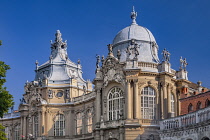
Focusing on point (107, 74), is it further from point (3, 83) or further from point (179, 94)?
point (3, 83)

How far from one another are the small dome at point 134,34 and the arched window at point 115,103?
22.2ft

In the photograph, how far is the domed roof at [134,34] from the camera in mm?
58406

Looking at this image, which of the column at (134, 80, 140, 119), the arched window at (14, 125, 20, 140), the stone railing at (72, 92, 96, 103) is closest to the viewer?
the column at (134, 80, 140, 119)

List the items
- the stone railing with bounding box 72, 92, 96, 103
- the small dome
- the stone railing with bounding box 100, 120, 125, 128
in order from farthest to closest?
the stone railing with bounding box 72, 92, 96, 103 < the small dome < the stone railing with bounding box 100, 120, 125, 128

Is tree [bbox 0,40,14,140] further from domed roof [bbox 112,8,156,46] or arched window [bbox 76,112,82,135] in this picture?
arched window [bbox 76,112,82,135]

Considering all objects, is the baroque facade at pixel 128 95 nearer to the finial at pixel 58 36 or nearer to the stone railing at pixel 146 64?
the stone railing at pixel 146 64

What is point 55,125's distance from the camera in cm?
7000

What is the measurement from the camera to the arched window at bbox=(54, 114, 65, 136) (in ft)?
228

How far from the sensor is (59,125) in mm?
69875

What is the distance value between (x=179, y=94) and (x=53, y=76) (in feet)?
77.3

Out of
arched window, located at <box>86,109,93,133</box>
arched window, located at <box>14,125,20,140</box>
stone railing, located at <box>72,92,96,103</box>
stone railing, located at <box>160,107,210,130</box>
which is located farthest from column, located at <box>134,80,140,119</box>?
arched window, located at <box>14,125,20,140</box>

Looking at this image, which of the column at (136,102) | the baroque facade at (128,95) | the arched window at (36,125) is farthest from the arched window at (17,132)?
the column at (136,102)

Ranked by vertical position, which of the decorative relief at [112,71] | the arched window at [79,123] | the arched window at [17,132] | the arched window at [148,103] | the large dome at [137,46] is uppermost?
the large dome at [137,46]

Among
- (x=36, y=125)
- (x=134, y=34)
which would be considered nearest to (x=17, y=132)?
(x=36, y=125)
